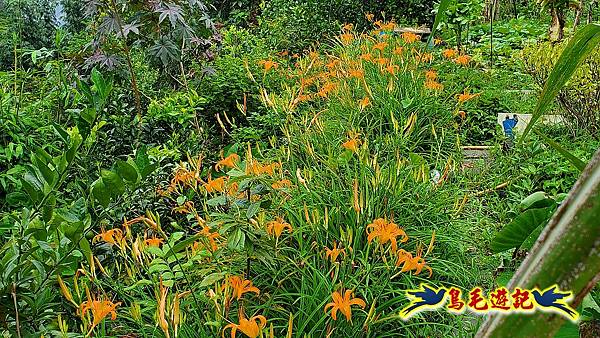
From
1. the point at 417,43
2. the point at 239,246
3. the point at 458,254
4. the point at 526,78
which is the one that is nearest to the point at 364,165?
the point at 458,254

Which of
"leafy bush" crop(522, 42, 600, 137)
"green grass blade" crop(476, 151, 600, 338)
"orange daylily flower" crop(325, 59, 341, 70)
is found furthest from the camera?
"orange daylily flower" crop(325, 59, 341, 70)

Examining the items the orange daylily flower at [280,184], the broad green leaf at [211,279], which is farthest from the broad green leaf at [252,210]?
the orange daylily flower at [280,184]

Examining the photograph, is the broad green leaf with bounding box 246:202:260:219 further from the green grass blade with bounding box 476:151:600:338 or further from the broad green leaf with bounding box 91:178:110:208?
the green grass blade with bounding box 476:151:600:338

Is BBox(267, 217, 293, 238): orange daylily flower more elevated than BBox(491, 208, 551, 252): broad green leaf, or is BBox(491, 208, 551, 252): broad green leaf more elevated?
BBox(491, 208, 551, 252): broad green leaf

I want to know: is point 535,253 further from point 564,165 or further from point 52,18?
point 52,18

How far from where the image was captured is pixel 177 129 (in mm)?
3361

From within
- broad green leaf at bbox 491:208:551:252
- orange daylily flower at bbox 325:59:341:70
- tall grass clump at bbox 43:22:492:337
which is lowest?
orange daylily flower at bbox 325:59:341:70

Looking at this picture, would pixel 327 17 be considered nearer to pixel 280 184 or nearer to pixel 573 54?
pixel 280 184

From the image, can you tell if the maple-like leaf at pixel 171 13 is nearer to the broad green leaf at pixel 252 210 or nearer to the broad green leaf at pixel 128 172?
the broad green leaf at pixel 252 210

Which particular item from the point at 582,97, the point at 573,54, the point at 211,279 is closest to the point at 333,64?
the point at 582,97

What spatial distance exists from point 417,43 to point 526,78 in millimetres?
903

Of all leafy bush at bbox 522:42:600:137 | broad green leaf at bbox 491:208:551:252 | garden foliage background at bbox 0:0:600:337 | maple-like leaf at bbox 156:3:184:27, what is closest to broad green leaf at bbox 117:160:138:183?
garden foliage background at bbox 0:0:600:337

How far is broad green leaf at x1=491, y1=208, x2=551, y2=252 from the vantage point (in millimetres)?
974

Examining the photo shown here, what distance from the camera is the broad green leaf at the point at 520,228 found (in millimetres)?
974
